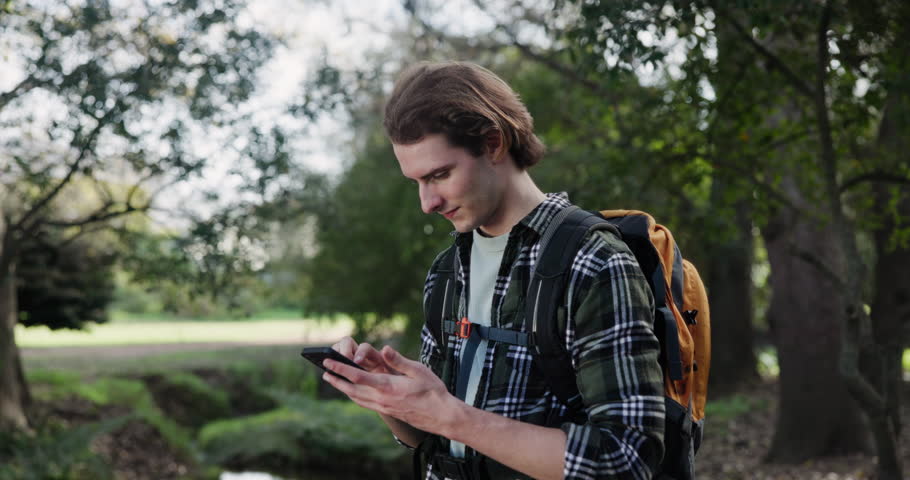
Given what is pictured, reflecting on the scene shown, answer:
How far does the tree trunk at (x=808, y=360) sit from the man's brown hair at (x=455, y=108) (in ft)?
22.5

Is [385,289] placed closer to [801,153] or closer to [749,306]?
[749,306]

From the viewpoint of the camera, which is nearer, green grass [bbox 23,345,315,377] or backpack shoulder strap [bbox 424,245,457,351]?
backpack shoulder strap [bbox 424,245,457,351]

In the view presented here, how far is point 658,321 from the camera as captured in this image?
5.56ft

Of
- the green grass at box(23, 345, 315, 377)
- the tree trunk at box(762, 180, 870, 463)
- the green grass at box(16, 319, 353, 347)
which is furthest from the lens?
the green grass at box(16, 319, 353, 347)

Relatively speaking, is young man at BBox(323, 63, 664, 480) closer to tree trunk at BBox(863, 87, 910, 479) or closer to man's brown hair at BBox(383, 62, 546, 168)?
man's brown hair at BBox(383, 62, 546, 168)

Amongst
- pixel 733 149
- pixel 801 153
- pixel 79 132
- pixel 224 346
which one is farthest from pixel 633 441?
pixel 224 346

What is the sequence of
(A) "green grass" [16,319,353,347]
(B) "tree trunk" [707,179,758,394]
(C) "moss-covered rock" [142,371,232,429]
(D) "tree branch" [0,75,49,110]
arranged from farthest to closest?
(A) "green grass" [16,319,353,347], (C) "moss-covered rock" [142,371,232,429], (B) "tree trunk" [707,179,758,394], (D) "tree branch" [0,75,49,110]

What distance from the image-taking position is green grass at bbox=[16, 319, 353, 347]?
75.5ft

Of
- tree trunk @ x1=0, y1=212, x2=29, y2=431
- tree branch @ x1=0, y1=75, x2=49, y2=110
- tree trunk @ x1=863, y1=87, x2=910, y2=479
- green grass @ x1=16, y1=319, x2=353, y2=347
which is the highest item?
tree branch @ x1=0, y1=75, x2=49, y2=110

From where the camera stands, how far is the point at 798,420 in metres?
8.52

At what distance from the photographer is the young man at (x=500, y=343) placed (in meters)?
1.55

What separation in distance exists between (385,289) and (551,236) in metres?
15.1

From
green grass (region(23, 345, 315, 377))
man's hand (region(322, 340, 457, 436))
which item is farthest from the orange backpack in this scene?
green grass (region(23, 345, 315, 377))

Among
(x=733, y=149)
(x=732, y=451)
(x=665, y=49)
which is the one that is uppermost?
(x=665, y=49)
